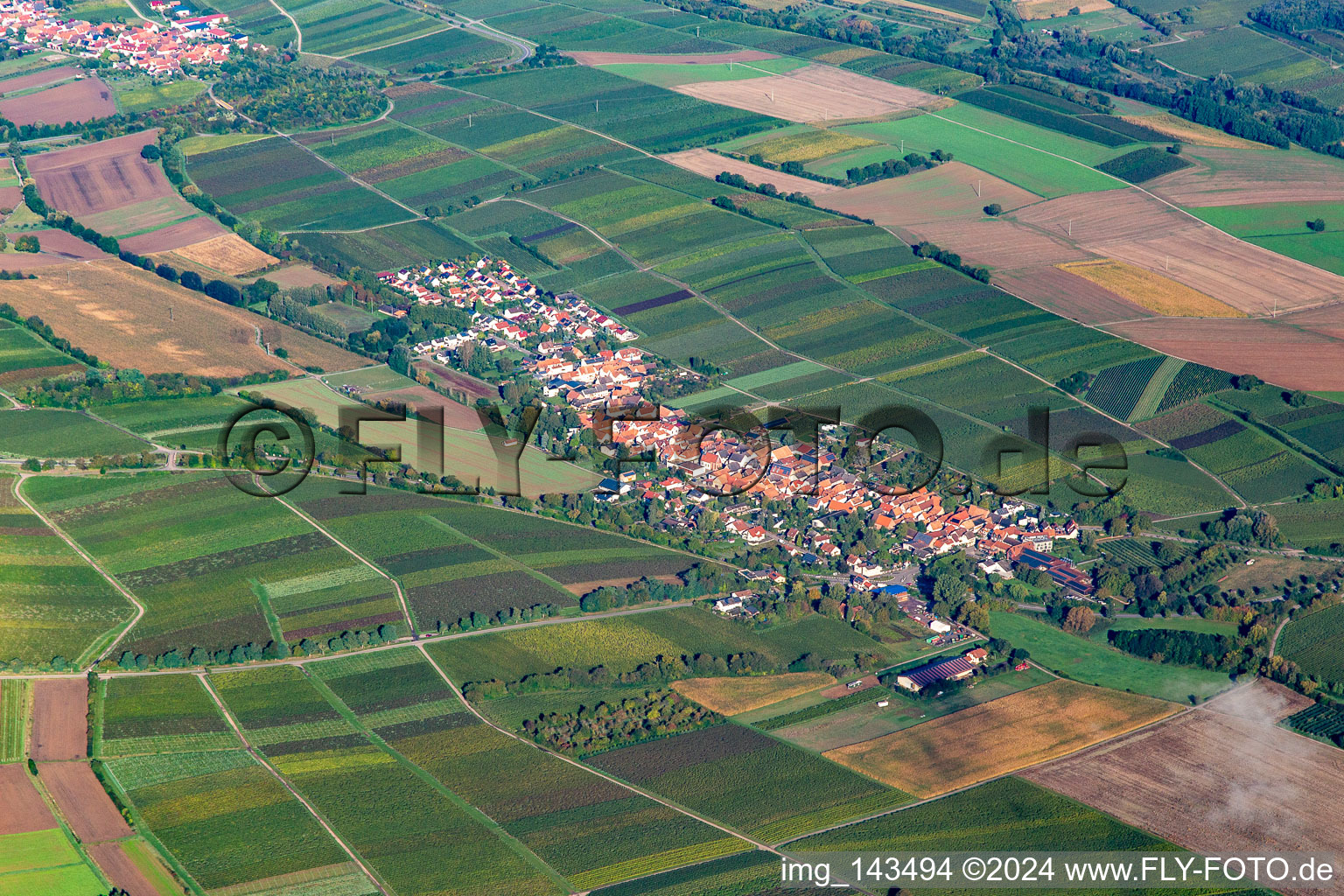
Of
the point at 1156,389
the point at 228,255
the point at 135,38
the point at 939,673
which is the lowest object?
the point at 939,673

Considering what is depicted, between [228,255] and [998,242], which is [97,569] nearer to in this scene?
[228,255]

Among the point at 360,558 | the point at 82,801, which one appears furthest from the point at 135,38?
the point at 82,801

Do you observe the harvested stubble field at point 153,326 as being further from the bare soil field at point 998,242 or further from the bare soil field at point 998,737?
the bare soil field at point 998,737

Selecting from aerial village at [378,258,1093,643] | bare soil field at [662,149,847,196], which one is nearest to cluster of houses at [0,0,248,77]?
bare soil field at [662,149,847,196]

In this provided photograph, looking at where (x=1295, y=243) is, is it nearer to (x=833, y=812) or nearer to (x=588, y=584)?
(x=588, y=584)

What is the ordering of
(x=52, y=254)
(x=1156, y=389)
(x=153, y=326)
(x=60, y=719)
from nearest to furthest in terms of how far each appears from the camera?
(x=60, y=719)
(x=1156, y=389)
(x=153, y=326)
(x=52, y=254)

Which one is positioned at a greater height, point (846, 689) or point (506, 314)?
point (506, 314)

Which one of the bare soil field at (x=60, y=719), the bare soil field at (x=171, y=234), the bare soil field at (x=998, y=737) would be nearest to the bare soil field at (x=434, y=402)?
the bare soil field at (x=60, y=719)

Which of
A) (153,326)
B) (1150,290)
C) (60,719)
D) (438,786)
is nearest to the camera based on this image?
(438,786)
